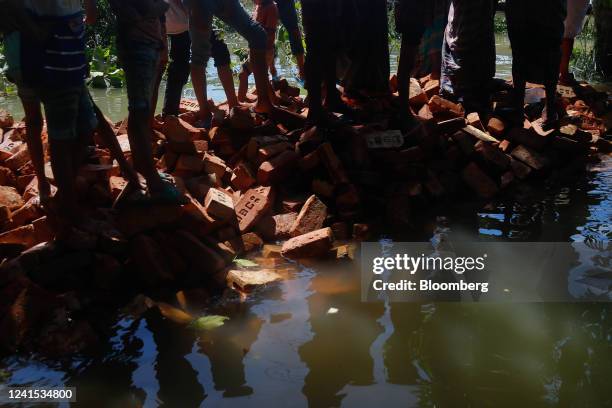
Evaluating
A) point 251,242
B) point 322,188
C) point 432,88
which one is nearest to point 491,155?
point 432,88

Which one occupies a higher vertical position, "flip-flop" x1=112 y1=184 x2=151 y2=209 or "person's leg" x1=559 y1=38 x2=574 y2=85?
"person's leg" x1=559 y1=38 x2=574 y2=85

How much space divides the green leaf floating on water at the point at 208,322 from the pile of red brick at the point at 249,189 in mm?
299

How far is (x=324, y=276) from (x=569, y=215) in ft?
5.46

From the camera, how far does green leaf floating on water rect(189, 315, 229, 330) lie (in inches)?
99.5

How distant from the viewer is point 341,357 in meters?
2.31

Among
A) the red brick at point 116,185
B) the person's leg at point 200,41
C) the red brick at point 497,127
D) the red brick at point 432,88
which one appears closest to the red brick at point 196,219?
the red brick at point 116,185

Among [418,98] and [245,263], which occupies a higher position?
[418,98]

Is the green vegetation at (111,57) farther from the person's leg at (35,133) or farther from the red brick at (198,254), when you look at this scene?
the red brick at (198,254)

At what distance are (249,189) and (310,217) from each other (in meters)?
0.51

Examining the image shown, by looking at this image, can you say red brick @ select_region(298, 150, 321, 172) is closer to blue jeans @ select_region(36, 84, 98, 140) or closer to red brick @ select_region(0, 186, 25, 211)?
blue jeans @ select_region(36, 84, 98, 140)

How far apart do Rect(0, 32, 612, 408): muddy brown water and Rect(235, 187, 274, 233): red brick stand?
60cm

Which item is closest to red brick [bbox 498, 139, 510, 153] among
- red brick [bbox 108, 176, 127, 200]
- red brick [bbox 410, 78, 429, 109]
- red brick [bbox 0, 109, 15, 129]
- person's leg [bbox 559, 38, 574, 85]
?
Answer: red brick [bbox 410, 78, 429, 109]

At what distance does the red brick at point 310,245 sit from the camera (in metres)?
3.08

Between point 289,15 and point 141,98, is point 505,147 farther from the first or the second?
point 141,98
